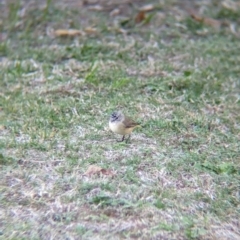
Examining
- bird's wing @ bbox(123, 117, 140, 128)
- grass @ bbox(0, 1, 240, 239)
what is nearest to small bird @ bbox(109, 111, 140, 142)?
bird's wing @ bbox(123, 117, 140, 128)

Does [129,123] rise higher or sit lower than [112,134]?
higher

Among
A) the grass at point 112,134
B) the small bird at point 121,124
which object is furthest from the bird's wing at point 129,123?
the grass at point 112,134

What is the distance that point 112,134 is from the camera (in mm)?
5367

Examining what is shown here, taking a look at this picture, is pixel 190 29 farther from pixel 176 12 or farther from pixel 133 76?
pixel 133 76

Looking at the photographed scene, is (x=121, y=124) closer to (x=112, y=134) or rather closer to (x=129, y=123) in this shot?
(x=129, y=123)

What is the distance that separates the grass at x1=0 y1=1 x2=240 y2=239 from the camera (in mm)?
4258

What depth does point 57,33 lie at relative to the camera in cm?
765

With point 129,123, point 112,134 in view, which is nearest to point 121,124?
point 129,123

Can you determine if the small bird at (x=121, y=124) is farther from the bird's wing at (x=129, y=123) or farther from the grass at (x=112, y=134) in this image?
the grass at (x=112, y=134)

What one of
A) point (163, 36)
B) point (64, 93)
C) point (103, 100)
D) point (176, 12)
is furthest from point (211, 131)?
point (176, 12)

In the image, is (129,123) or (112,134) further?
(112,134)

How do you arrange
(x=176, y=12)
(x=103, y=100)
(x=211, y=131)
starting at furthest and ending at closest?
1. (x=176, y=12)
2. (x=103, y=100)
3. (x=211, y=131)

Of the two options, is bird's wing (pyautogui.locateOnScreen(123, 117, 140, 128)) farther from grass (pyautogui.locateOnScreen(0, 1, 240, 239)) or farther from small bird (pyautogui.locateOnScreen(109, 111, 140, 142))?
grass (pyautogui.locateOnScreen(0, 1, 240, 239))

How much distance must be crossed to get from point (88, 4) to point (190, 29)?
126 cm
